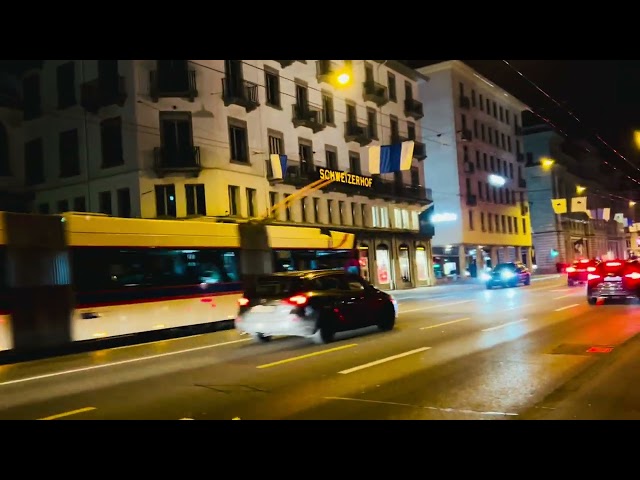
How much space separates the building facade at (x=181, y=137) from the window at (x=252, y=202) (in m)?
0.05

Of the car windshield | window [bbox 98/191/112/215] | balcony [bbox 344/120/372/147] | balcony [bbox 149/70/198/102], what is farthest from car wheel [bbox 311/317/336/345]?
balcony [bbox 344/120/372/147]

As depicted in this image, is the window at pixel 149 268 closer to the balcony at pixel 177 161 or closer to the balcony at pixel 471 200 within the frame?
the balcony at pixel 177 161

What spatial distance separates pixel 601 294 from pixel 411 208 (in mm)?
28112

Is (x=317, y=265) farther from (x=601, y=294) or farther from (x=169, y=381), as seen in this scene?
(x=169, y=381)

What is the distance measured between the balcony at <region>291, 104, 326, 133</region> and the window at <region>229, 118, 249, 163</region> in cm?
449

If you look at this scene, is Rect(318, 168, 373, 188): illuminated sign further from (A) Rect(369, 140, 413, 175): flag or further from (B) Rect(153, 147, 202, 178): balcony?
(B) Rect(153, 147, 202, 178): balcony

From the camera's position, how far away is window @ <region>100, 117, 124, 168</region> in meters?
30.3

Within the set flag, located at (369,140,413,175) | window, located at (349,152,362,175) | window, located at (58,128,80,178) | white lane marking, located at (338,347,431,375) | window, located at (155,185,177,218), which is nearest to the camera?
white lane marking, located at (338,347,431,375)

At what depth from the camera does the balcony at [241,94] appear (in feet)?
105

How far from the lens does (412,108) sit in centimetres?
4950

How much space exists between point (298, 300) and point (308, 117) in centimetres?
2556
